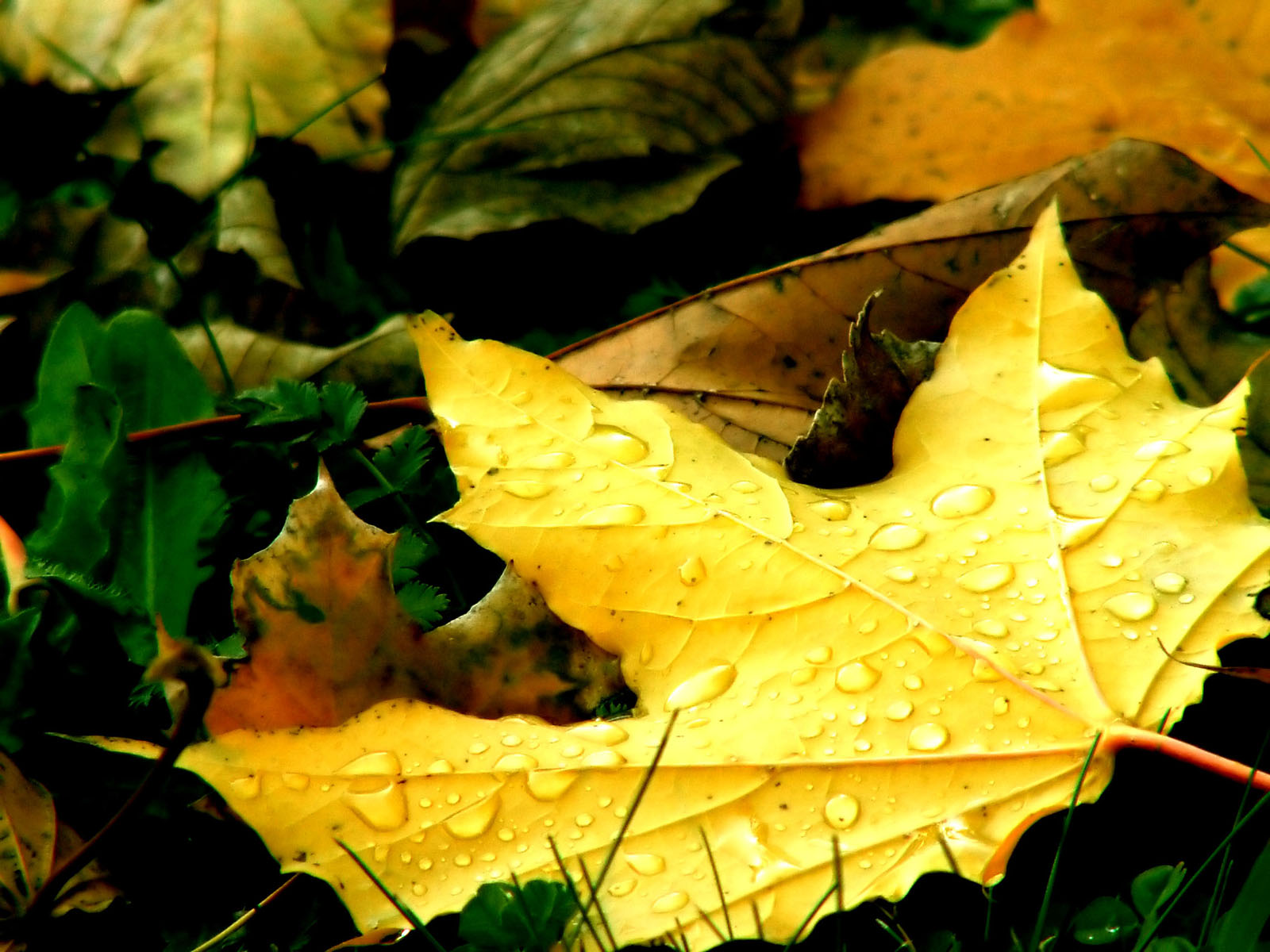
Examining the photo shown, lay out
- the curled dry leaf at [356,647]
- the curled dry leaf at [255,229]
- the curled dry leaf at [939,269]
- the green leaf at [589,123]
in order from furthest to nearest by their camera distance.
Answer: the green leaf at [589,123], the curled dry leaf at [255,229], the curled dry leaf at [939,269], the curled dry leaf at [356,647]

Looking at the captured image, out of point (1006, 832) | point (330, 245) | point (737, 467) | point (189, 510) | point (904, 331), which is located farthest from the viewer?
point (330, 245)

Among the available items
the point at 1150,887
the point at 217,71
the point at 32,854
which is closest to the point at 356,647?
the point at 32,854

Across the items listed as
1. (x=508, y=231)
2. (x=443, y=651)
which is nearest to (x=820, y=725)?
(x=443, y=651)

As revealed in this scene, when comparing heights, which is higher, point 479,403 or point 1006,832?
point 479,403

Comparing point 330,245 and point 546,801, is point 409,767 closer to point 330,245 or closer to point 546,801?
point 546,801

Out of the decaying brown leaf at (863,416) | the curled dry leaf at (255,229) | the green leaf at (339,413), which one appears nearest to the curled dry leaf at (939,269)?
the decaying brown leaf at (863,416)

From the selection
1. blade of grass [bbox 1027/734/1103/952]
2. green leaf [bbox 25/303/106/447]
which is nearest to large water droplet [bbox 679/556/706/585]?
blade of grass [bbox 1027/734/1103/952]

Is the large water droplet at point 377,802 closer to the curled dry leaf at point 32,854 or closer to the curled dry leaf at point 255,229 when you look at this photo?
the curled dry leaf at point 32,854
